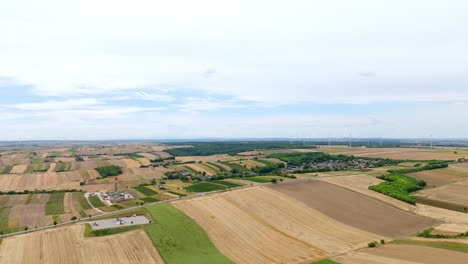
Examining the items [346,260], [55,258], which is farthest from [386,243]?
[55,258]

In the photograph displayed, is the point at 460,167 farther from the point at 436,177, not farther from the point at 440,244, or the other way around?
the point at 440,244

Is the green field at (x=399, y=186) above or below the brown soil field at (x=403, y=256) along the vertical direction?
above

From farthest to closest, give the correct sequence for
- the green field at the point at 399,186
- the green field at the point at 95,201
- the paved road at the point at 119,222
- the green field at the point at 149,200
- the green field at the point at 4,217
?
the green field at the point at 399,186, the green field at the point at 149,200, the green field at the point at 95,201, the green field at the point at 4,217, the paved road at the point at 119,222

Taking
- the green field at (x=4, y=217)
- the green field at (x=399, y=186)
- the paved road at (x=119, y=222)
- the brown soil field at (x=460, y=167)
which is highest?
the brown soil field at (x=460, y=167)

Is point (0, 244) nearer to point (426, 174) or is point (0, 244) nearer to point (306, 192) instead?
point (306, 192)

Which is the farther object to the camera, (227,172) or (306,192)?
(227,172)

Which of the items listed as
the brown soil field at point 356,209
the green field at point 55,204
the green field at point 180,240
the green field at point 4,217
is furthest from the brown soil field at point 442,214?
the green field at point 4,217

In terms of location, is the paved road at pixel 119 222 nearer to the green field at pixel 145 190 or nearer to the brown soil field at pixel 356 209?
the green field at pixel 145 190

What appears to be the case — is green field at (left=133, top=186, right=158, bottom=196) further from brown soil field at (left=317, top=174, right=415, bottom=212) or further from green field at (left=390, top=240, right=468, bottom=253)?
green field at (left=390, top=240, right=468, bottom=253)
